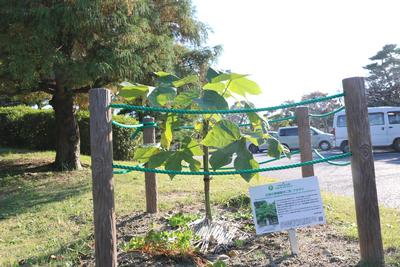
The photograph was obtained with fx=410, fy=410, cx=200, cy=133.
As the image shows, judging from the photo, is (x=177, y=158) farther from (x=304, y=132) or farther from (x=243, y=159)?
(x=304, y=132)

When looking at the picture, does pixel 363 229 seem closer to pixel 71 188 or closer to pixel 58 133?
pixel 71 188

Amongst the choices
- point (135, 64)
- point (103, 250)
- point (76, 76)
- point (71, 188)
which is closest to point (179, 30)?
point (135, 64)

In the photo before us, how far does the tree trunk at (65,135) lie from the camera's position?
29.2 ft

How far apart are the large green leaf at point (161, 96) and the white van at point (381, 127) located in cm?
1474

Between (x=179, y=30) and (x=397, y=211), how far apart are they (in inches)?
283

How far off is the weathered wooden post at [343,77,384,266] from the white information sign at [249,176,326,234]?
0.31 m

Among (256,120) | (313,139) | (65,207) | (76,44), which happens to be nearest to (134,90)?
(256,120)

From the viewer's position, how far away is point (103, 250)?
8.43 feet

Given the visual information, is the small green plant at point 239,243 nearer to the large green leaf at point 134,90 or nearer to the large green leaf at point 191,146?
the large green leaf at point 191,146

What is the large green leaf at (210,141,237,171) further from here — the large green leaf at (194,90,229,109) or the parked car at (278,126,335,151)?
the parked car at (278,126,335,151)

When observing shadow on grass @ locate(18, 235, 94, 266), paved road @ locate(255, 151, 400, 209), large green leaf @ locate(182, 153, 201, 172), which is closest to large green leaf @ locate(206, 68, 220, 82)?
large green leaf @ locate(182, 153, 201, 172)

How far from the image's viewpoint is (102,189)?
8.49 ft

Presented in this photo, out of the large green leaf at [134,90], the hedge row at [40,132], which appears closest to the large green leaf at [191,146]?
the large green leaf at [134,90]

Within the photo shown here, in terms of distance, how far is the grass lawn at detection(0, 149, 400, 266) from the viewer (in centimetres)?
362
